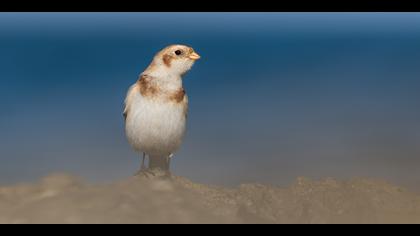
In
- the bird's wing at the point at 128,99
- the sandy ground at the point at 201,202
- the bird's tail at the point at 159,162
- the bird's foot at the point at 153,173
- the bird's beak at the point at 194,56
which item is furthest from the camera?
the bird's tail at the point at 159,162

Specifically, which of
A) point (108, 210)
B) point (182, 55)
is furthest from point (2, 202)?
point (182, 55)

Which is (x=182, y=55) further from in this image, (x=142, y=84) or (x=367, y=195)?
(x=367, y=195)

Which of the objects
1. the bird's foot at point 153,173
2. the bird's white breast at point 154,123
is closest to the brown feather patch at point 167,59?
the bird's white breast at point 154,123

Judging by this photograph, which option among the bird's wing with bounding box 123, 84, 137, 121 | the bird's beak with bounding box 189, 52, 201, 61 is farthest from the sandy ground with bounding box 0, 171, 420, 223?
the bird's beak with bounding box 189, 52, 201, 61

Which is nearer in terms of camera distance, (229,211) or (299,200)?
(229,211)

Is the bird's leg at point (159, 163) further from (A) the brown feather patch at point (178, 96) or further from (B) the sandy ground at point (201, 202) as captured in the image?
(A) the brown feather patch at point (178, 96)

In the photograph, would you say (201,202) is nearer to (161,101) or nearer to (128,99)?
(161,101)
